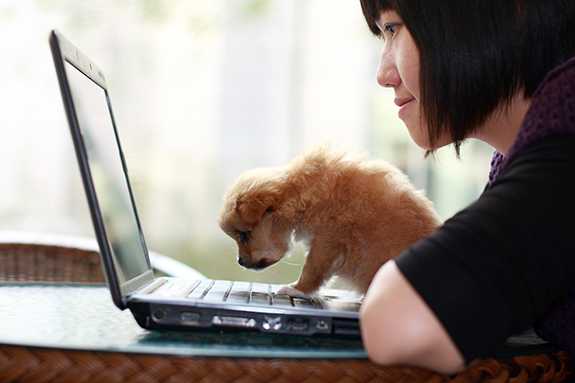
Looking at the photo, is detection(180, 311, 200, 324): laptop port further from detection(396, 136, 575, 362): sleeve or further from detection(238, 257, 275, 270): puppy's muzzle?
detection(238, 257, 275, 270): puppy's muzzle

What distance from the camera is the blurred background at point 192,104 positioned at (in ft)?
8.35

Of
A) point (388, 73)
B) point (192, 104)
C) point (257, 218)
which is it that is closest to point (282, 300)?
point (257, 218)

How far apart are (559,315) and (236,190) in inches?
22.0

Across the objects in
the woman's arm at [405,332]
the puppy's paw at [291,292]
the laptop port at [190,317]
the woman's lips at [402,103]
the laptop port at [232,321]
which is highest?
the woman's lips at [402,103]

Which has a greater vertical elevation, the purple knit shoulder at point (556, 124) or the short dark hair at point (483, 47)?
the short dark hair at point (483, 47)

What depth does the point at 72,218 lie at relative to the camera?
8.74 feet

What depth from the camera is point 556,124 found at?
65 centimetres

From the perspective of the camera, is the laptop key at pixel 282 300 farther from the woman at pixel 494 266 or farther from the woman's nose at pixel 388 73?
the woman's nose at pixel 388 73

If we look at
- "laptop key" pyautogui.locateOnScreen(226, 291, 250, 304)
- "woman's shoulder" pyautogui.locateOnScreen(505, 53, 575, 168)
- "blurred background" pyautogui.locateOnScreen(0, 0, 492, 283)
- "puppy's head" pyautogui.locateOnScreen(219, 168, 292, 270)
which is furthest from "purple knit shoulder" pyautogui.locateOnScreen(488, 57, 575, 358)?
"blurred background" pyautogui.locateOnScreen(0, 0, 492, 283)

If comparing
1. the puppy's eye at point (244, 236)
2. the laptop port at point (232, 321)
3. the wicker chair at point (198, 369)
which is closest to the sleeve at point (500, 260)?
the wicker chair at point (198, 369)

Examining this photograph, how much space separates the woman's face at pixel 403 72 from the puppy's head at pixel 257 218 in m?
0.24

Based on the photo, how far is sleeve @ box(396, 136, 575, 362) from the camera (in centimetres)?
55

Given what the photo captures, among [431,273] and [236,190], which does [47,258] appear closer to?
[236,190]

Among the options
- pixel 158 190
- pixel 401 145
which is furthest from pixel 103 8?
pixel 401 145
